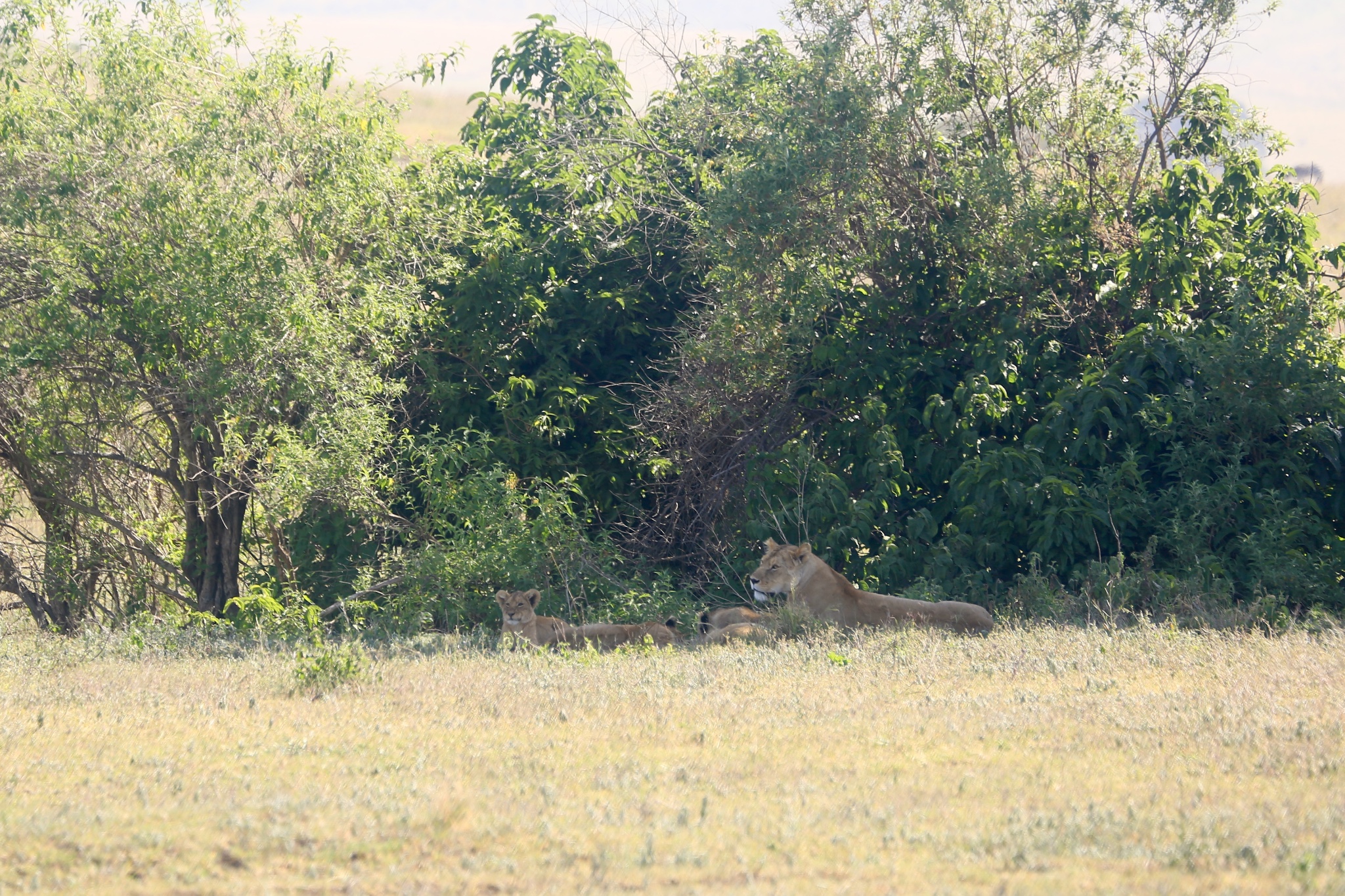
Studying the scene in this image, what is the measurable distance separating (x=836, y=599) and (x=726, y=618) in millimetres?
964

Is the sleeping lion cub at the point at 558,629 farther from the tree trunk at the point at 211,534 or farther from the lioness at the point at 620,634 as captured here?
the tree trunk at the point at 211,534

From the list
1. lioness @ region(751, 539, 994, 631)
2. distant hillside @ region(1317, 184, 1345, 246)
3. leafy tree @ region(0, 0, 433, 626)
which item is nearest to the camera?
lioness @ region(751, 539, 994, 631)

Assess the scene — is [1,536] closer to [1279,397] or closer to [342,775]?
[342,775]

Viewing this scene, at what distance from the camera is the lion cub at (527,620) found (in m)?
10.3

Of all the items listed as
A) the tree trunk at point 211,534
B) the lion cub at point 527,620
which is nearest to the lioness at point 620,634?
the lion cub at point 527,620

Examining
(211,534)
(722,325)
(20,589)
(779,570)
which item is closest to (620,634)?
(779,570)

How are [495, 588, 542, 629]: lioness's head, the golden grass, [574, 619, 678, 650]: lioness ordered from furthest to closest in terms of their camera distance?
[495, 588, 542, 629]: lioness's head < [574, 619, 678, 650]: lioness < the golden grass

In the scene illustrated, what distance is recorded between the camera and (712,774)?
553 cm

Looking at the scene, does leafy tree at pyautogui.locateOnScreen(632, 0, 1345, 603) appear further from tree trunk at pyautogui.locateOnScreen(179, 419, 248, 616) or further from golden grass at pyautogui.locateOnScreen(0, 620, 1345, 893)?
tree trunk at pyautogui.locateOnScreen(179, 419, 248, 616)

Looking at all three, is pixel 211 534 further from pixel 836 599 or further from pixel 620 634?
pixel 836 599

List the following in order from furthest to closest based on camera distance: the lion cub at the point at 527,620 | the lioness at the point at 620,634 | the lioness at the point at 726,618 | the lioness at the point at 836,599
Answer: the lion cub at the point at 527,620 < the lioness at the point at 726,618 < the lioness at the point at 620,634 < the lioness at the point at 836,599

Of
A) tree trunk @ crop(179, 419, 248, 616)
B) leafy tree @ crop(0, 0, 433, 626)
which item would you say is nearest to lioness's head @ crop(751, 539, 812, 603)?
leafy tree @ crop(0, 0, 433, 626)

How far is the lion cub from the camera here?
10.3 metres

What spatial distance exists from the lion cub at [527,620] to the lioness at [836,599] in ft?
5.59
